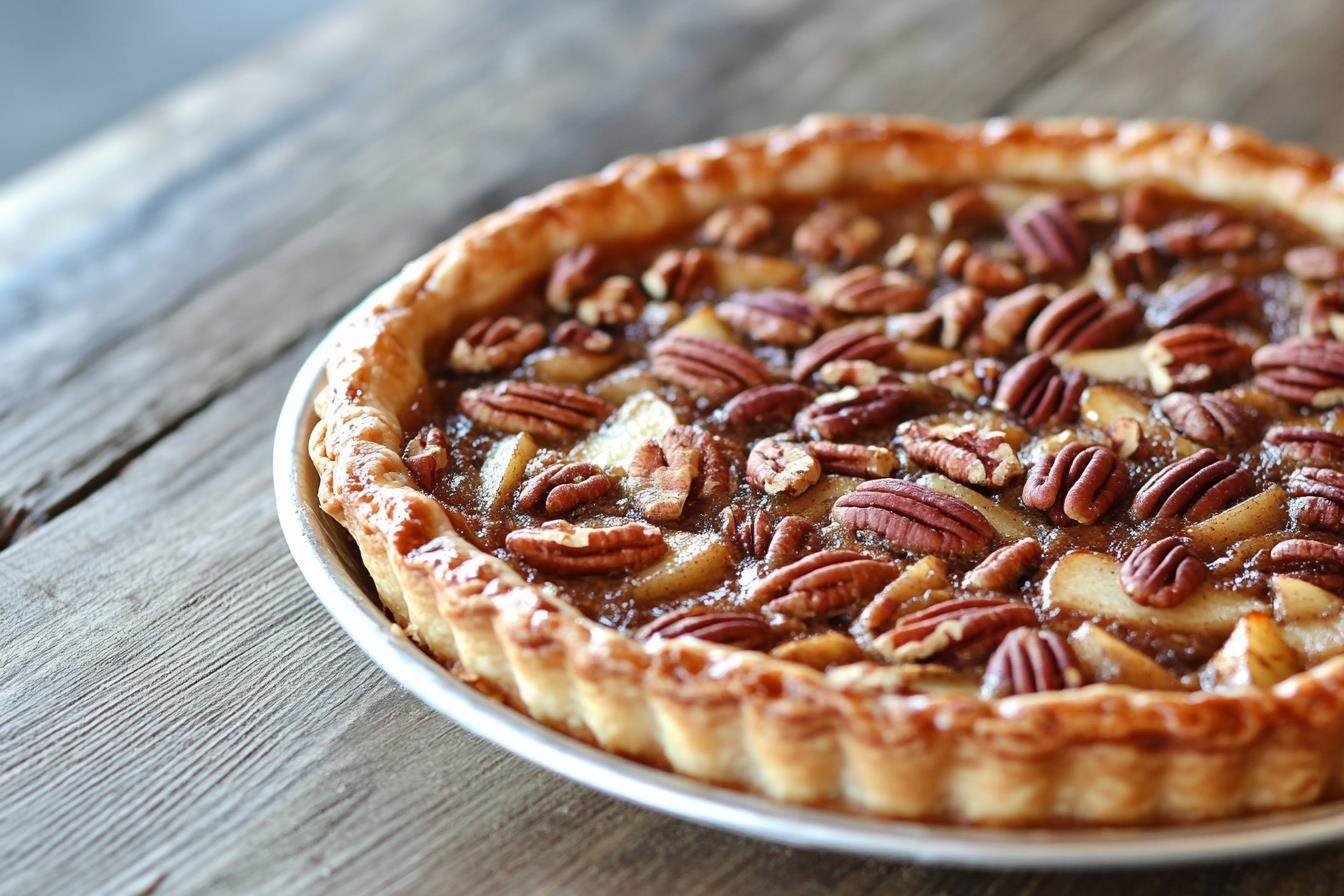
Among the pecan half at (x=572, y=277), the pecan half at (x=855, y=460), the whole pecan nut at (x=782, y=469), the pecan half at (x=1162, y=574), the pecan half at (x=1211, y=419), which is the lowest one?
the pecan half at (x=1211, y=419)

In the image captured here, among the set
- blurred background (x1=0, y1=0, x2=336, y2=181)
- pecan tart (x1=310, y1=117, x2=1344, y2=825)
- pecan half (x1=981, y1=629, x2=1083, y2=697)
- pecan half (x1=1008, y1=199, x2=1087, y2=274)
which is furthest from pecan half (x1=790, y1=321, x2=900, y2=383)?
blurred background (x1=0, y1=0, x2=336, y2=181)

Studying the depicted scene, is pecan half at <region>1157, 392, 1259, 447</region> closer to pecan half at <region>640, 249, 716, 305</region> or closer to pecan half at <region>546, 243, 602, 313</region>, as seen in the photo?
pecan half at <region>640, 249, 716, 305</region>

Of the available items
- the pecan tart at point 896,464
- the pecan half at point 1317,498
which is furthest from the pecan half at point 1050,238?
the pecan half at point 1317,498

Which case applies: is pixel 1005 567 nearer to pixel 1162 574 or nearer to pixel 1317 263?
pixel 1162 574

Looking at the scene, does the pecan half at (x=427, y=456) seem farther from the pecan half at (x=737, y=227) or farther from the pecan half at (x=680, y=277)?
the pecan half at (x=737, y=227)

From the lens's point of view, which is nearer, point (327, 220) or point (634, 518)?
point (634, 518)

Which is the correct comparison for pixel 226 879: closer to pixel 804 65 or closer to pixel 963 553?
pixel 963 553

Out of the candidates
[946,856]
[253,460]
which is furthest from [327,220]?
[946,856]
